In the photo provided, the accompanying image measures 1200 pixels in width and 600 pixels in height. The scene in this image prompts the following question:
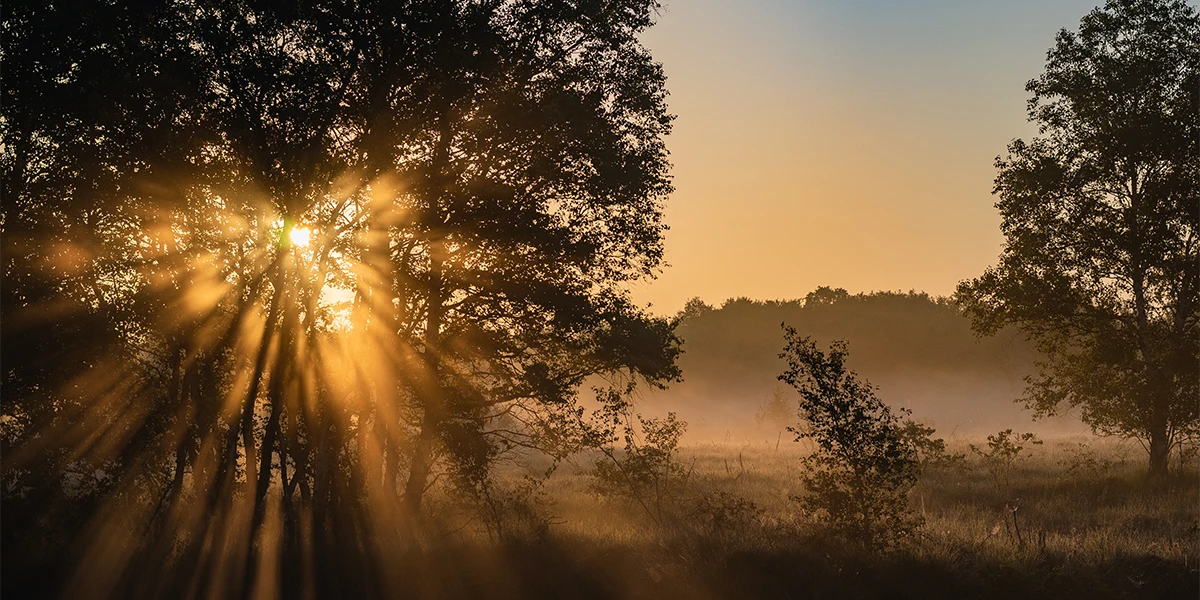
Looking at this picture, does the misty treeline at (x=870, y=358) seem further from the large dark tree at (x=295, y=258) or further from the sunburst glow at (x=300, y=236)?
the sunburst glow at (x=300, y=236)

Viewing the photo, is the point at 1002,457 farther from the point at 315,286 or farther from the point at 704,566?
the point at 315,286

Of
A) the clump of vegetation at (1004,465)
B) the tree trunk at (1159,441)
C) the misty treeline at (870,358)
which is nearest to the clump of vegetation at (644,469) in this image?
the clump of vegetation at (1004,465)

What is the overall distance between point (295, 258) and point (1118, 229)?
680 inches

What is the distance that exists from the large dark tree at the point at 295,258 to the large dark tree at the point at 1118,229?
9.82 metres

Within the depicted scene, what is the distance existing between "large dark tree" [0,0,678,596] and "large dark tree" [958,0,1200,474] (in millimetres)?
9820

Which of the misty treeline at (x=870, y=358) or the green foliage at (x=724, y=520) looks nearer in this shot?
the green foliage at (x=724, y=520)

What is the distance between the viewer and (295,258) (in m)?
12.8

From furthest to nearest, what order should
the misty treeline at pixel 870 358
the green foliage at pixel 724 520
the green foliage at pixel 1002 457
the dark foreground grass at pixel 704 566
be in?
the misty treeline at pixel 870 358
the green foliage at pixel 1002 457
the green foliage at pixel 724 520
the dark foreground grass at pixel 704 566

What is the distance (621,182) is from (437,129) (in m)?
3.14

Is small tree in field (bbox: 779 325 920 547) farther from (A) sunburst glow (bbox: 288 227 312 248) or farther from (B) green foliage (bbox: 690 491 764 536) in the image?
(A) sunburst glow (bbox: 288 227 312 248)

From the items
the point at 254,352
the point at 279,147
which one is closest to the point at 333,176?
the point at 279,147

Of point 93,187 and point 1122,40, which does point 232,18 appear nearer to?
point 93,187

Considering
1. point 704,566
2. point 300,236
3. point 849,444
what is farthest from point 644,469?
point 300,236

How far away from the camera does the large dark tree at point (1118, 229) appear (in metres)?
18.2
